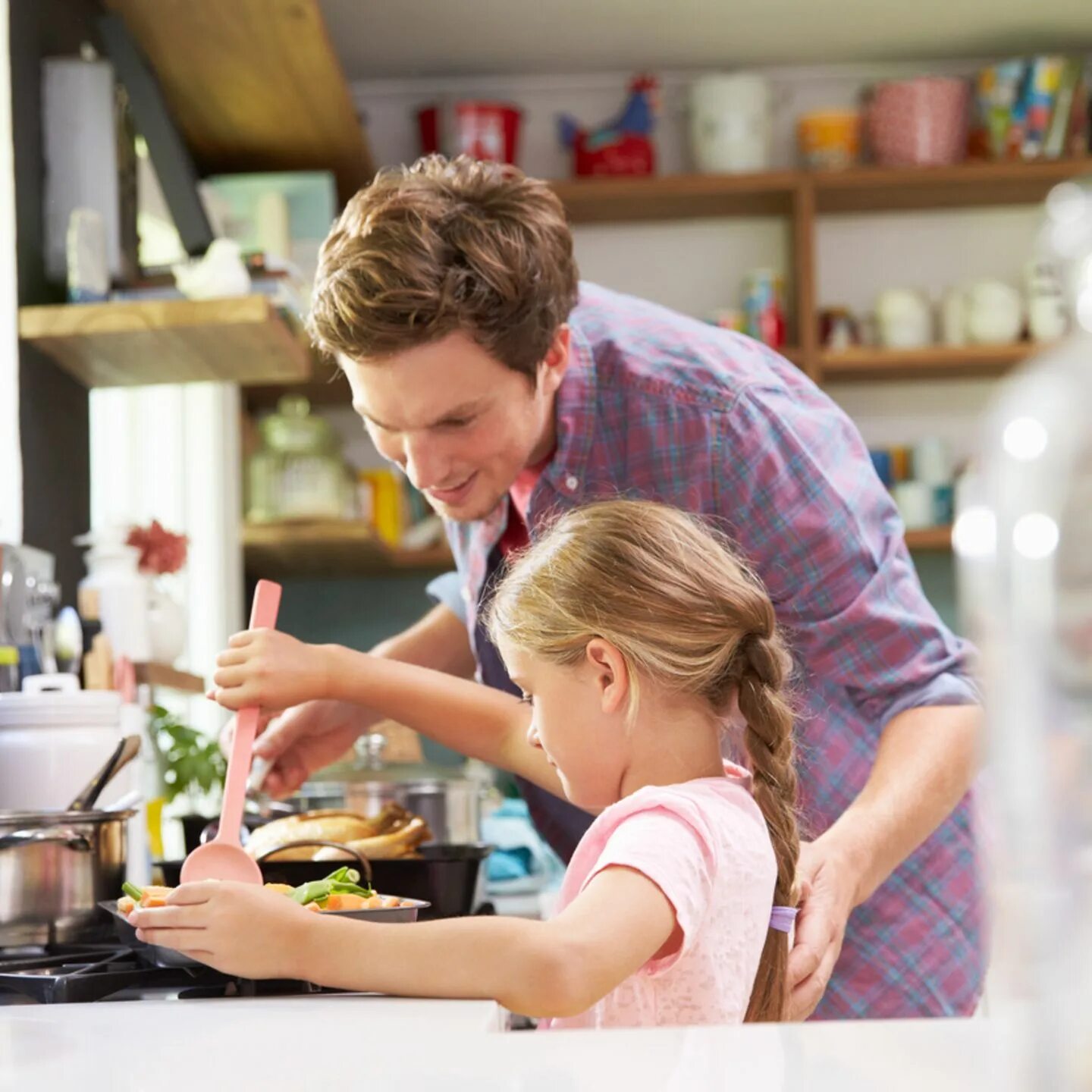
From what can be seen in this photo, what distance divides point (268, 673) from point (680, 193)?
9.51 ft

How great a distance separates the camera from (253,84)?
308 cm

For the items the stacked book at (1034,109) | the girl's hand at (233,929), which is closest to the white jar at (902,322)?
the stacked book at (1034,109)

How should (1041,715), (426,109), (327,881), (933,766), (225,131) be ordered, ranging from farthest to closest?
(426,109) → (225,131) → (933,766) → (327,881) → (1041,715)

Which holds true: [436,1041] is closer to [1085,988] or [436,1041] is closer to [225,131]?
[1085,988]

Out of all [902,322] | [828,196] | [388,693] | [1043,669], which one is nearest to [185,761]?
[388,693]

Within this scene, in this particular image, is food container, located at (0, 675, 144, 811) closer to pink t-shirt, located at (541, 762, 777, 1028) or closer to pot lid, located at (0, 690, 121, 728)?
pot lid, located at (0, 690, 121, 728)

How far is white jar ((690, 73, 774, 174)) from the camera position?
393cm

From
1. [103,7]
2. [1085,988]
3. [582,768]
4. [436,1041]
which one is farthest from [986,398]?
[1085,988]

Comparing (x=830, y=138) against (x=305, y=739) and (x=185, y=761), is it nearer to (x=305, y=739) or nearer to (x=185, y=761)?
(x=185, y=761)

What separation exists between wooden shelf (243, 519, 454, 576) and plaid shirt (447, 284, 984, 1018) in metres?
1.95

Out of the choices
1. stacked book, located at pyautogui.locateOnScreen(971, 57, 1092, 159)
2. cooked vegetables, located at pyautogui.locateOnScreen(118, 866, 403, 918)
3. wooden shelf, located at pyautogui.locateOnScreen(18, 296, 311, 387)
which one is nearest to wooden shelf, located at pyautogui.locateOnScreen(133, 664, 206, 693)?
wooden shelf, located at pyautogui.locateOnScreen(18, 296, 311, 387)

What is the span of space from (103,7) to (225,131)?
2.14 ft

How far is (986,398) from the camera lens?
163 inches

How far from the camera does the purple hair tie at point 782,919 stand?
1.13 meters
